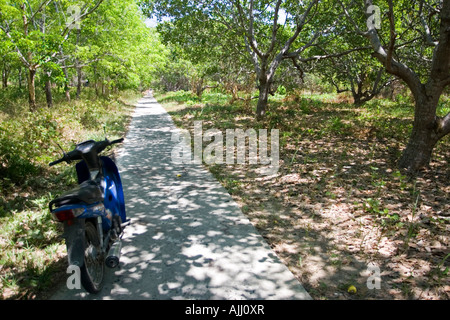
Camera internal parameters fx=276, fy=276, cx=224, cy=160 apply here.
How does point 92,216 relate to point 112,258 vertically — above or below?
above

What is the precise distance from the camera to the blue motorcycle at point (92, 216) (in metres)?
2.53

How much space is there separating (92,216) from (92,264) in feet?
1.93

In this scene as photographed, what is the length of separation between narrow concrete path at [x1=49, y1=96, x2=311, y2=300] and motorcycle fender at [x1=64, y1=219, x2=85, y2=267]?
651 millimetres

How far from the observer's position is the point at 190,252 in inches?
143

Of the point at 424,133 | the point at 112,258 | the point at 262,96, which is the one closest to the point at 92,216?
the point at 112,258

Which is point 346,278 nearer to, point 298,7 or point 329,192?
point 329,192

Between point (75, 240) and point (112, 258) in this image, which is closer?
point (75, 240)

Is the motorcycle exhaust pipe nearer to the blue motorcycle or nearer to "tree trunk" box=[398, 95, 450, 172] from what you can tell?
the blue motorcycle

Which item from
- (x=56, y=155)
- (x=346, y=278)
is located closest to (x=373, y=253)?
(x=346, y=278)

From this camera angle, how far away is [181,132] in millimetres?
12430

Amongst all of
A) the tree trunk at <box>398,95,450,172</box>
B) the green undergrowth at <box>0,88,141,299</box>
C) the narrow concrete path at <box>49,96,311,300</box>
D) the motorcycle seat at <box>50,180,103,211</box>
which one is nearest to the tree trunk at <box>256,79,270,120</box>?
the tree trunk at <box>398,95,450,172</box>

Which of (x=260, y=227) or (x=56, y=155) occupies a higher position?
(x=56, y=155)

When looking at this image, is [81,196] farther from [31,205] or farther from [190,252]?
[31,205]

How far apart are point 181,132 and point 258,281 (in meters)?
9.98
